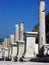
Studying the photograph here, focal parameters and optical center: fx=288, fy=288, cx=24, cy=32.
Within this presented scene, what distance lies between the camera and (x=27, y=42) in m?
16.8

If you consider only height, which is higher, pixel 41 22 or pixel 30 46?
pixel 41 22

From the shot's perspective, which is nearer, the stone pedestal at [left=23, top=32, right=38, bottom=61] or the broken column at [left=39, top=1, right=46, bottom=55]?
the stone pedestal at [left=23, top=32, right=38, bottom=61]

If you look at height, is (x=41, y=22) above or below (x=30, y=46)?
above

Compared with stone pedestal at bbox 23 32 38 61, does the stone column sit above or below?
above

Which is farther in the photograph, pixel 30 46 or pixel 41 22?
pixel 41 22

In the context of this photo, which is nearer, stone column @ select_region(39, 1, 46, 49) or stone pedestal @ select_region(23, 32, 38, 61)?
stone pedestal @ select_region(23, 32, 38, 61)

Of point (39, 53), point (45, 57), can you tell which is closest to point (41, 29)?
point (39, 53)

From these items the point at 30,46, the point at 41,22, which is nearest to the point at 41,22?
the point at 41,22

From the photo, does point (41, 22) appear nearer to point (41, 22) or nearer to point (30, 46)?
point (41, 22)

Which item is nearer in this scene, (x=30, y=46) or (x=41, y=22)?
(x=30, y=46)

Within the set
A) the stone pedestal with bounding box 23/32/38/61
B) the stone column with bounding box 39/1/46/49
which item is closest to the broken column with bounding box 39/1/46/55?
the stone column with bounding box 39/1/46/49

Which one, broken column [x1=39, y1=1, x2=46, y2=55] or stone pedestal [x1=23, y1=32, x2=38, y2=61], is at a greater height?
broken column [x1=39, y1=1, x2=46, y2=55]

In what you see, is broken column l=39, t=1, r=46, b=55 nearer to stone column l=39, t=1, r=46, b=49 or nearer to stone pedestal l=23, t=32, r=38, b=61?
stone column l=39, t=1, r=46, b=49

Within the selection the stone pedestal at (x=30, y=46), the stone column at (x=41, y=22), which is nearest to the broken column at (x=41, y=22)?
the stone column at (x=41, y=22)
